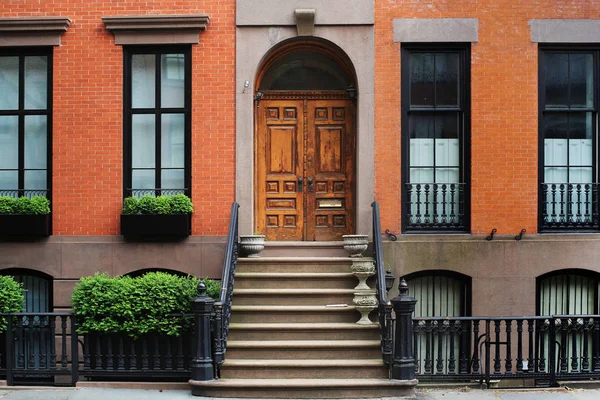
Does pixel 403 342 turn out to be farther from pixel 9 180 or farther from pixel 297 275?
Answer: pixel 9 180

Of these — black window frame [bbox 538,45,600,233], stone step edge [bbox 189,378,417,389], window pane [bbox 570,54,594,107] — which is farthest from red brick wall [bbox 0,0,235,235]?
window pane [bbox 570,54,594,107]

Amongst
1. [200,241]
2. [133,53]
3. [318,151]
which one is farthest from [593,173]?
[133,53]

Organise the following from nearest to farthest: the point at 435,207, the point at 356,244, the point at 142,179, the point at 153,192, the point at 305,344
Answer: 1. the point at 305,344
2. the point at 356,244
3. the point at 435,207
4. the point at 153,192
5. the point at 142,179

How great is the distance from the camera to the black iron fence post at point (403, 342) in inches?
425

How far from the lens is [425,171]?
1348 cm

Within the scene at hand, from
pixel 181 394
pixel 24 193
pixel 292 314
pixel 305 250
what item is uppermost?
pixel 24 193

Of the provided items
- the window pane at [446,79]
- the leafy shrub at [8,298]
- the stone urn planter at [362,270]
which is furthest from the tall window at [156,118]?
the window pane at [446,79]

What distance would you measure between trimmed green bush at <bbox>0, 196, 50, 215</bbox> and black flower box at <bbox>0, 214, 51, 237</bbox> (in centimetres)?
7

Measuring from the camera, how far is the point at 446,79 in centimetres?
1347

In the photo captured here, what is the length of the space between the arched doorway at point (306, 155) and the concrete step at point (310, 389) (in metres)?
3.58

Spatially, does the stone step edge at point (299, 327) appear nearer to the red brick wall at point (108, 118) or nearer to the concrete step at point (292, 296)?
the concrete step at point (292, 296)

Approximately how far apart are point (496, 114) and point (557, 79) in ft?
4.10

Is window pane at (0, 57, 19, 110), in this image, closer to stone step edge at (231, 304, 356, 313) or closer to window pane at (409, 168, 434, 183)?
stone step edge at (231, 304, 356, 313)

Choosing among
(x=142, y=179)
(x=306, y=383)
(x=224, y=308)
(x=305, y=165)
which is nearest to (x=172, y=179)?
(x=142, y=179)
